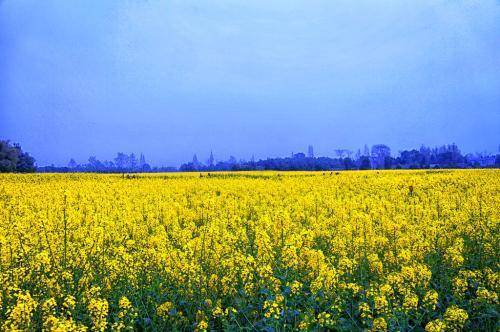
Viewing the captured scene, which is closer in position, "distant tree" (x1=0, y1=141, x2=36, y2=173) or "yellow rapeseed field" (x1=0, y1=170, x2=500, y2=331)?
"yellow rapeseed field" (x1=0, y1=170, x2=500, y2=331)

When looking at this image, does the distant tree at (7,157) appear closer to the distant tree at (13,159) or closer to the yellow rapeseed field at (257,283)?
the distant tree at (13,159)

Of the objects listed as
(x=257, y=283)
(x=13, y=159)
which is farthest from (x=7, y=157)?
(x=257, y=283)

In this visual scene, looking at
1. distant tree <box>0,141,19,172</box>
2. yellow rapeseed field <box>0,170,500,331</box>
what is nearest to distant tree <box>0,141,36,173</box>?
distant tree <box>0,141,19,172</box>

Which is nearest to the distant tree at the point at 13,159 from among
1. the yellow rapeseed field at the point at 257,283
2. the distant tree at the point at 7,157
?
the distant tree at the point at 7,157

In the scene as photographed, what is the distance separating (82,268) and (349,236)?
14.8 feet

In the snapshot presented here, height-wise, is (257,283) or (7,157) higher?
(7,157)

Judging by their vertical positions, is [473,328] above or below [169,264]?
below

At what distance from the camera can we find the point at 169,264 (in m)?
5.73

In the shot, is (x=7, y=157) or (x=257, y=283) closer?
(x=257, y=283)

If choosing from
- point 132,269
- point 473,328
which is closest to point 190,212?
point 132,269

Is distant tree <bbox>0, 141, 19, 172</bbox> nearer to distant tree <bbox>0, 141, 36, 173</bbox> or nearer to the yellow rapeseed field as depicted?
distant tree <bbox>0, 141, 36, 173</bbox>

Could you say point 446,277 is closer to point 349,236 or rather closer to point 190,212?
point 349,236

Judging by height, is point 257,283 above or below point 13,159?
below

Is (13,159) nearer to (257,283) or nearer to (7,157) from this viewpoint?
(7,157)
